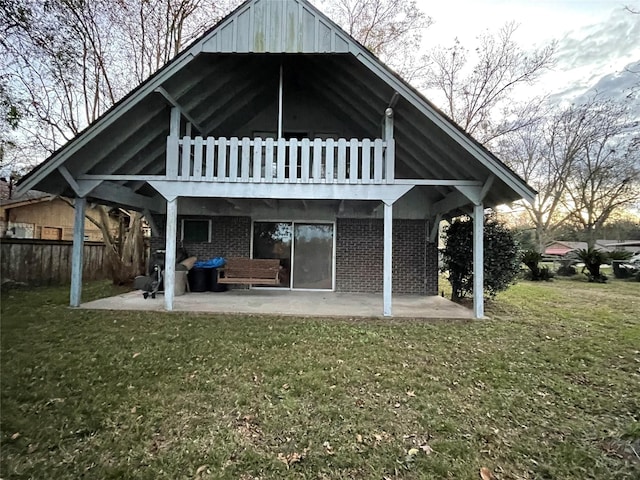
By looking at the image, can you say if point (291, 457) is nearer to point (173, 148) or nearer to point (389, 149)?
point (389, 149)

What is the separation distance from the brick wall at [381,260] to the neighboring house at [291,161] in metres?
0.03

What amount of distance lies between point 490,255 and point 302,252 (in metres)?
5.00

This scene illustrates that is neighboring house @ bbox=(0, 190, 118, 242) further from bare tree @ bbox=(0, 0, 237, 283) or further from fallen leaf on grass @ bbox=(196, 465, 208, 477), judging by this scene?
fallen leaf on grass @ bbox=(196, 465, 208, 477)

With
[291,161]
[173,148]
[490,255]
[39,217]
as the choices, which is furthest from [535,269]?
[39,217]

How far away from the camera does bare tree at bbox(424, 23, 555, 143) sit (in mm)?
15922

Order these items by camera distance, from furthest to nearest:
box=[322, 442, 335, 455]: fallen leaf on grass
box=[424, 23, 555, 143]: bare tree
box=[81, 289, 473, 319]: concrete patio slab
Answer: box=[424, 23, 555, 143]: bare tree, box=[81, 289, 473, 319]: concrete patio slab, box=[322, 442, 335, 455]: fallen leaf on grass

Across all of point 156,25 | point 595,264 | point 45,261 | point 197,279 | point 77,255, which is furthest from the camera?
point 595,264

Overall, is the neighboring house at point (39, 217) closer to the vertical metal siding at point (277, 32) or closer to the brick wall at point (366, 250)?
the brick wall at point (366, 250)

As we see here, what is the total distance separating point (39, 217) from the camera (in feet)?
57.3

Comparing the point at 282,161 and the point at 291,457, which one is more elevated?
the point at 282,161

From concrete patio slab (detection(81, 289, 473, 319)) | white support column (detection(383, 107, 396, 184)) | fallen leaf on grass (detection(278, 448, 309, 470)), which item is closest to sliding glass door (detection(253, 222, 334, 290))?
concrete patio slab (detection(81, 289, 473, 319))

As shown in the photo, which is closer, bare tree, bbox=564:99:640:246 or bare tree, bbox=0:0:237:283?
bare tree, bbox=0:0:237:283

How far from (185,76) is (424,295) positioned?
8071 mm

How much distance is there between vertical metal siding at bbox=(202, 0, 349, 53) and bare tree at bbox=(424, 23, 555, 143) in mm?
13058
